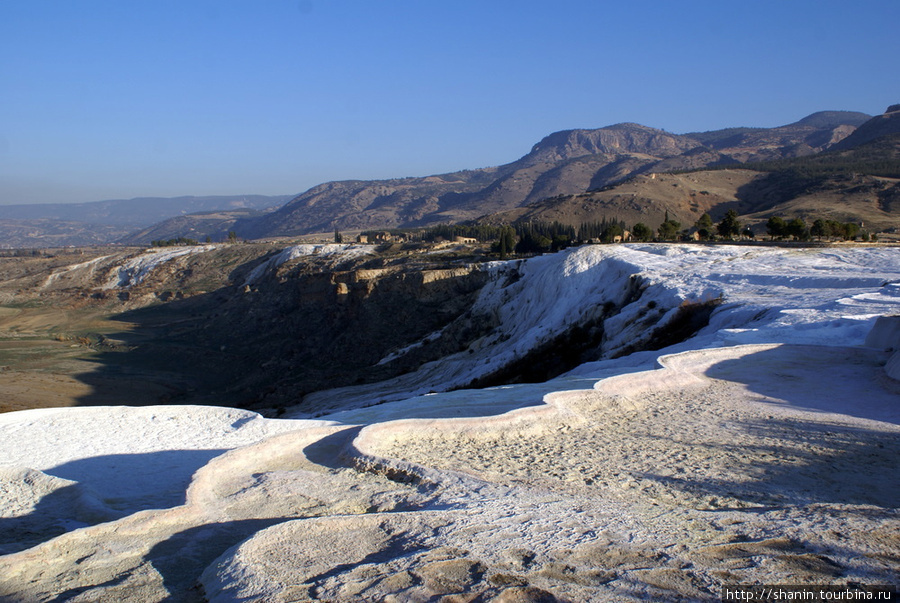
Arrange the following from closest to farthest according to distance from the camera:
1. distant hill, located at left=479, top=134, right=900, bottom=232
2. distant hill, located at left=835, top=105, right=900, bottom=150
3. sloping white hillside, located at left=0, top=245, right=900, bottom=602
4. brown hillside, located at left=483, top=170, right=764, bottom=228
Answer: sloping white hillside, located at left=0, top=245, right=900, bottom=602, distant hill, located at left=479, top=134, right=900, bottom=232, brown hillside, located at left=483, top=170, right=764, bottom=228, distant hill, located at left=835, top=105, right=900, bottom=150

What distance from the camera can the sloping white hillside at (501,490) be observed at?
4.36m

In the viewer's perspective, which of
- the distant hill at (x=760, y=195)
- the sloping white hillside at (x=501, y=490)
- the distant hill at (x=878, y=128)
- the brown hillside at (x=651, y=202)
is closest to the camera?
the sloping white hillside at (x=501, y=490)

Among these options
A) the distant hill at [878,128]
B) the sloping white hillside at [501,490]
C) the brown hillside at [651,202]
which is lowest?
the sloping white hillside at [501,490]

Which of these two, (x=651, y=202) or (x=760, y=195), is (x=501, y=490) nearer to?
(x=651, y=202)

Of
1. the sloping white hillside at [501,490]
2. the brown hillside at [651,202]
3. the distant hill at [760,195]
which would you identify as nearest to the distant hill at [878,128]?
the distant hill at [760,195]

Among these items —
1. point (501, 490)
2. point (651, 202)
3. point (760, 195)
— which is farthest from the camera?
point (760, 195)

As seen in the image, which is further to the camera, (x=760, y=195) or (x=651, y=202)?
(x=760, y=195)

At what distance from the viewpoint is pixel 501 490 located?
6.04 metres

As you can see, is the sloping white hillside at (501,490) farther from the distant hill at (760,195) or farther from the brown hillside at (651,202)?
the brown hillside at (651,202)

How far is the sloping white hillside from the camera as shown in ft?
14.3

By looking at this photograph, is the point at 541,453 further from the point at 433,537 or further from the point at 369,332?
the point at 369,332

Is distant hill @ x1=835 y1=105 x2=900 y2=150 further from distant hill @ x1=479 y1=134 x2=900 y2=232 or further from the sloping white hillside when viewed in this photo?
the sloping white hillside

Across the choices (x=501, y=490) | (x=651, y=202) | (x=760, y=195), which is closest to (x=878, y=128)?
(x=760, y=195)

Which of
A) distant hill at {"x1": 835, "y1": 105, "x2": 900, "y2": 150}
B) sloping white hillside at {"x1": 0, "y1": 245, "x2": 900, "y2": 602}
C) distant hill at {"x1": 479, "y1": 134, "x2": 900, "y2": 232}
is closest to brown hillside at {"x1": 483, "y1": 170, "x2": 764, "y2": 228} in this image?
distant hill at {"x1": 479, "y1": 134, "x2": 900, "y2": 232}
